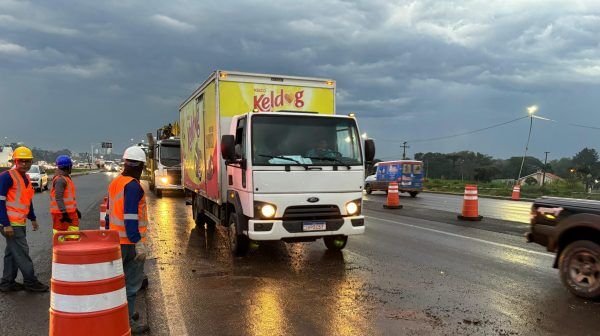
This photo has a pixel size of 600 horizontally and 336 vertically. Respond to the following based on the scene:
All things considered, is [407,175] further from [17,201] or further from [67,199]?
[17,201]

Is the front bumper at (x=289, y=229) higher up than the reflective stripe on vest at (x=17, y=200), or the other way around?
the reflective stripe on vest at (x=17, y=200)

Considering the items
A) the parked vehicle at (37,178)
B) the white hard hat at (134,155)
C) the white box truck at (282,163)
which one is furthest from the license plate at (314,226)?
the parked vehicle at (37,178)

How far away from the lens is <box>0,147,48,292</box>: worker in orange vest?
5.41 metres

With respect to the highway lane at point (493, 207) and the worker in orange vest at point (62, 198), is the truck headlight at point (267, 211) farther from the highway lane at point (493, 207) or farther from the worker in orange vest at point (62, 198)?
the highway lane at point (493, 207)

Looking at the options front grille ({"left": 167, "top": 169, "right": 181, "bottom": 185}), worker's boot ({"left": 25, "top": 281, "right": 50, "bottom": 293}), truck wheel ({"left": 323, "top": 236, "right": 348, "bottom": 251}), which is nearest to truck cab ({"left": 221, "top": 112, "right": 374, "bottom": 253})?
truck wheel ({"left": 323, "top": 236, "right": 348, "bottom": 251})

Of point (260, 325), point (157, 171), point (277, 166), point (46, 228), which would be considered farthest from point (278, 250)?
point (157, 171)

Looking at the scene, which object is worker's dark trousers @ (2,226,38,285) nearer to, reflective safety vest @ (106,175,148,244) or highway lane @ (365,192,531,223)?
reflective safety vest @ (106,175,148,244)

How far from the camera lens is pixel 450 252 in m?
8.52

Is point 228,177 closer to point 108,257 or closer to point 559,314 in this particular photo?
point 108,257

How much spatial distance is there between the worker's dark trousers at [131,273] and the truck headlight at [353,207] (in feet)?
12.4

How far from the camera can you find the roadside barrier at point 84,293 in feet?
9.84

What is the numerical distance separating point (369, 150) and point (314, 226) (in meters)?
1.69

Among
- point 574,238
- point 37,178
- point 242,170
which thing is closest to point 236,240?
point 242,170

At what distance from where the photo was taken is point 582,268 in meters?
5.50
